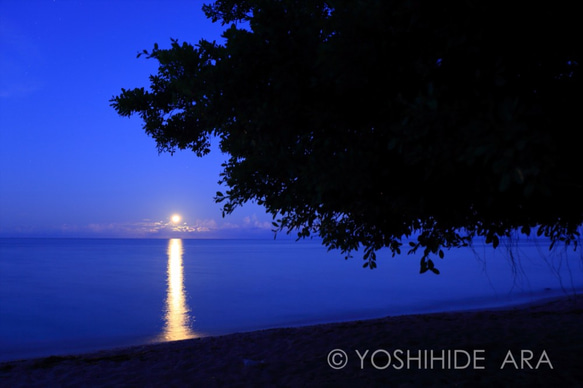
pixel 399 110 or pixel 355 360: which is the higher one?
pixel 399 110

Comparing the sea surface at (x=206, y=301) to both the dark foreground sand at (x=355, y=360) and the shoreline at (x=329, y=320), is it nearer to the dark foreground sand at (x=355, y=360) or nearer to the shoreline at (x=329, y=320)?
the shoreline at (x=329, y=320)

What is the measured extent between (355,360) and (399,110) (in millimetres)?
6954

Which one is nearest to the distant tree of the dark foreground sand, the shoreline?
the dark foreground sand

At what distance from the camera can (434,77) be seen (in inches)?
151

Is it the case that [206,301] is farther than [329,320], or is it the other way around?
[206,301]

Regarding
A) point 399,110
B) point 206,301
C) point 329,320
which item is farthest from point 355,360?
point 206,301

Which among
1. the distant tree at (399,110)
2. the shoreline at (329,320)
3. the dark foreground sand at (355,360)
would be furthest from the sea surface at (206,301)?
the distant tree at (399,110)

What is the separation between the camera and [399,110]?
4.12m

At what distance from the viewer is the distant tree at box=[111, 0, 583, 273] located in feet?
10.7

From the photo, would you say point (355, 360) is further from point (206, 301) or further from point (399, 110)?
point (206, 301)

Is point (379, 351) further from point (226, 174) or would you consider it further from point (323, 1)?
point (323, 1)

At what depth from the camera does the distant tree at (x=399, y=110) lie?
326 cm

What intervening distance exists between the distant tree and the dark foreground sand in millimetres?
3477

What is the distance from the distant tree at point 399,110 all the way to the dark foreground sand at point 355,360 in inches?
137
